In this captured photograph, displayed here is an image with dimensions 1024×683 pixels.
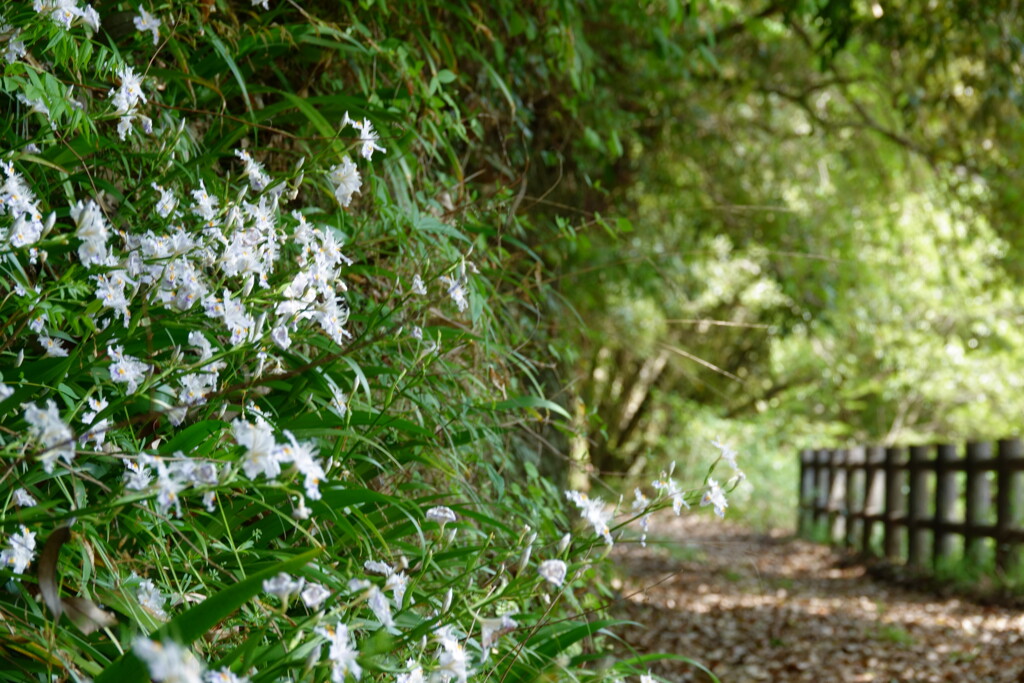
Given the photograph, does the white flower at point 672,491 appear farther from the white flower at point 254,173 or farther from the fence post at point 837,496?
the fence post at point 837,496

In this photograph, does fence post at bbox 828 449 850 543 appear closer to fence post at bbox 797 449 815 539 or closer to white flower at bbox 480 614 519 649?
fence post at bbox 797 449 815 539

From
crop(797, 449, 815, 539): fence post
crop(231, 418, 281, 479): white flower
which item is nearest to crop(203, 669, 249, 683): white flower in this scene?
crop(231, 418, 281, 479): white flower

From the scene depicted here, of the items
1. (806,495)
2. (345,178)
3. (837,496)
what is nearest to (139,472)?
(345,178)

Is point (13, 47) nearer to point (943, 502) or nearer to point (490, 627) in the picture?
point (490, 627)

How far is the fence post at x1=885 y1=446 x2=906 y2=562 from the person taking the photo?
747 centimetres

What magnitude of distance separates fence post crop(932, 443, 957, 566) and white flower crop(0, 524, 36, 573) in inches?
256

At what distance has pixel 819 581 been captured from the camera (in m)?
6.72

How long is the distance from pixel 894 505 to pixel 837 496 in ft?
5.86

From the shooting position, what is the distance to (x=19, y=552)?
1150 millimetres

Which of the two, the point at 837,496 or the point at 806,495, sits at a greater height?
the point at 837,496

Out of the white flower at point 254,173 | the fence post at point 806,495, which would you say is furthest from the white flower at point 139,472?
the fence post at point 806,495

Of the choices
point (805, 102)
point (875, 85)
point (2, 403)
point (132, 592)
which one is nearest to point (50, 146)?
point (2, 403)

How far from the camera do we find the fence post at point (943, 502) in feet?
21.8

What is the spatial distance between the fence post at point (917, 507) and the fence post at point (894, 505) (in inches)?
7.3
